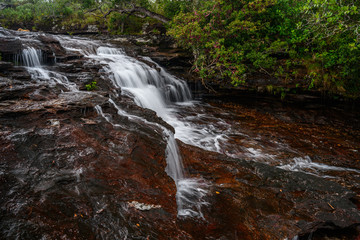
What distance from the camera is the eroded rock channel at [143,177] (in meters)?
2.41

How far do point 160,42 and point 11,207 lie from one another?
1283 centimetres

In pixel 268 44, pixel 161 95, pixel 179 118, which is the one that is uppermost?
pixel 268 44

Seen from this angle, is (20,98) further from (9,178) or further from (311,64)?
(311,64)

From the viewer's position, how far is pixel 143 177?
3211mm

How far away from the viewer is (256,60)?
Result: 354 inches

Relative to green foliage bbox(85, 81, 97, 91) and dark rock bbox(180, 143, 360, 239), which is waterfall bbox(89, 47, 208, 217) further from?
green foliage bbox(85, 81, 97, 91)

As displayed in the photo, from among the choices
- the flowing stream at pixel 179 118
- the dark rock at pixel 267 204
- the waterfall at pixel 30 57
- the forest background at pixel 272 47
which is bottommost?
the dark rock at pixel 267 204

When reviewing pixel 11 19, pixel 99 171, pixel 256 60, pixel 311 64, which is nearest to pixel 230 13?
pixel 256 60

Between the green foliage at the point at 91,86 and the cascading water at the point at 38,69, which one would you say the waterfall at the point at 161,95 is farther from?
the cascading water at the point at 38,69

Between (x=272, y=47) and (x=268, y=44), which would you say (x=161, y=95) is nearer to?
(x=272, y=47)

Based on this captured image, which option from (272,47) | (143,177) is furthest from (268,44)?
(143,177)

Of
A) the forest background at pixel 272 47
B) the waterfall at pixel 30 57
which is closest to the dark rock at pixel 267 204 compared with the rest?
the forest background at pixel 272 47

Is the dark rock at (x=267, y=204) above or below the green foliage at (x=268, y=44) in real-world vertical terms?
below

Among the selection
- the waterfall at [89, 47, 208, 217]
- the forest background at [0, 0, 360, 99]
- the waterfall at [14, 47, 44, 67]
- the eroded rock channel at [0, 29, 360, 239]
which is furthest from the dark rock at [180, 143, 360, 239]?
the waterfall at [14, 47, 44, 67]
